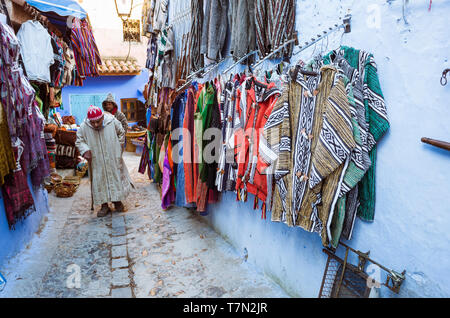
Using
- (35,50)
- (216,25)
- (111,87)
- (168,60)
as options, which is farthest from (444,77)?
(111,87)

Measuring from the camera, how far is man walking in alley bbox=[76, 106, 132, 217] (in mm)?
4574

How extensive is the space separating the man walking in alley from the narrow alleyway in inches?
15.1

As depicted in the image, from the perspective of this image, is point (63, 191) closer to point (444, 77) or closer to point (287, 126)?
point (287, 126)

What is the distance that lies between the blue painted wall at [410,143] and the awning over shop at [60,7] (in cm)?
393

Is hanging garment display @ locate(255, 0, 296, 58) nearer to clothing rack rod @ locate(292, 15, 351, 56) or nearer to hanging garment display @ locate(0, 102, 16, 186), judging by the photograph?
clothing rack rod @ locate(292, 15, 351, 56)

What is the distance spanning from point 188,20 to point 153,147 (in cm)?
233

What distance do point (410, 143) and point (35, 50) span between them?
432 cm

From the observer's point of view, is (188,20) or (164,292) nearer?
(164,292)

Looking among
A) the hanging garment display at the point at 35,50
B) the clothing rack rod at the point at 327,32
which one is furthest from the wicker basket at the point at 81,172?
the clothing rack rod at the point at 327,32

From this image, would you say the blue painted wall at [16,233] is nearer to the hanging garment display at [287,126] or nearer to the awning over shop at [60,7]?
the hanging garment display at [287,126]

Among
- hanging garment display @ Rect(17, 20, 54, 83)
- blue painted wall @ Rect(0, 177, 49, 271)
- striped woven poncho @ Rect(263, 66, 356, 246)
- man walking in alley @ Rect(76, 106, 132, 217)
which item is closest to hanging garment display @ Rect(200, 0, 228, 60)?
striped woven poncho @ Rect(263, 66, 356, 246)

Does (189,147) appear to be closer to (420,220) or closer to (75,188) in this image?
(420,220)
